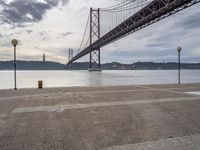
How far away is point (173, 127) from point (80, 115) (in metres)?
2.66

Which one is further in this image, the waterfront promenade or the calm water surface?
the calm water surface

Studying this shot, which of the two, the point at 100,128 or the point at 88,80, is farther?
the point at 88,80

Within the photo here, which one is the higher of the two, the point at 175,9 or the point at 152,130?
the point at 175,9

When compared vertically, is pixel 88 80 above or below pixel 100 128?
below

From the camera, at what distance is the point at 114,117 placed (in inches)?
225

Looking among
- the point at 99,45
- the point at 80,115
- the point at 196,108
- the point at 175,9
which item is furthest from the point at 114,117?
the point at 99,45

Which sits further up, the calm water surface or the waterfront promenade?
the waterfront promenade

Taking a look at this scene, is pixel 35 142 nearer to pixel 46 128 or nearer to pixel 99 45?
pixel 46 128

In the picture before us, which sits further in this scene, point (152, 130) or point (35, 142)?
point (152, 130)

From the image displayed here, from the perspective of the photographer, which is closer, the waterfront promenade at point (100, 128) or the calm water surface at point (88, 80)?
the waterfront promenade at point (100, 128)

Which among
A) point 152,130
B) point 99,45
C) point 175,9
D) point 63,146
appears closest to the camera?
point 63,146

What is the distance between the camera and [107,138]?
13.6 feet

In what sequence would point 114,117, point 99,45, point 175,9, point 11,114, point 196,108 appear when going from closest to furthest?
1. point 114,117
2. point 11,114
3. point 196,108
4. point 175,9
5. point 99,45

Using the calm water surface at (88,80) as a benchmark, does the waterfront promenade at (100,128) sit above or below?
above
